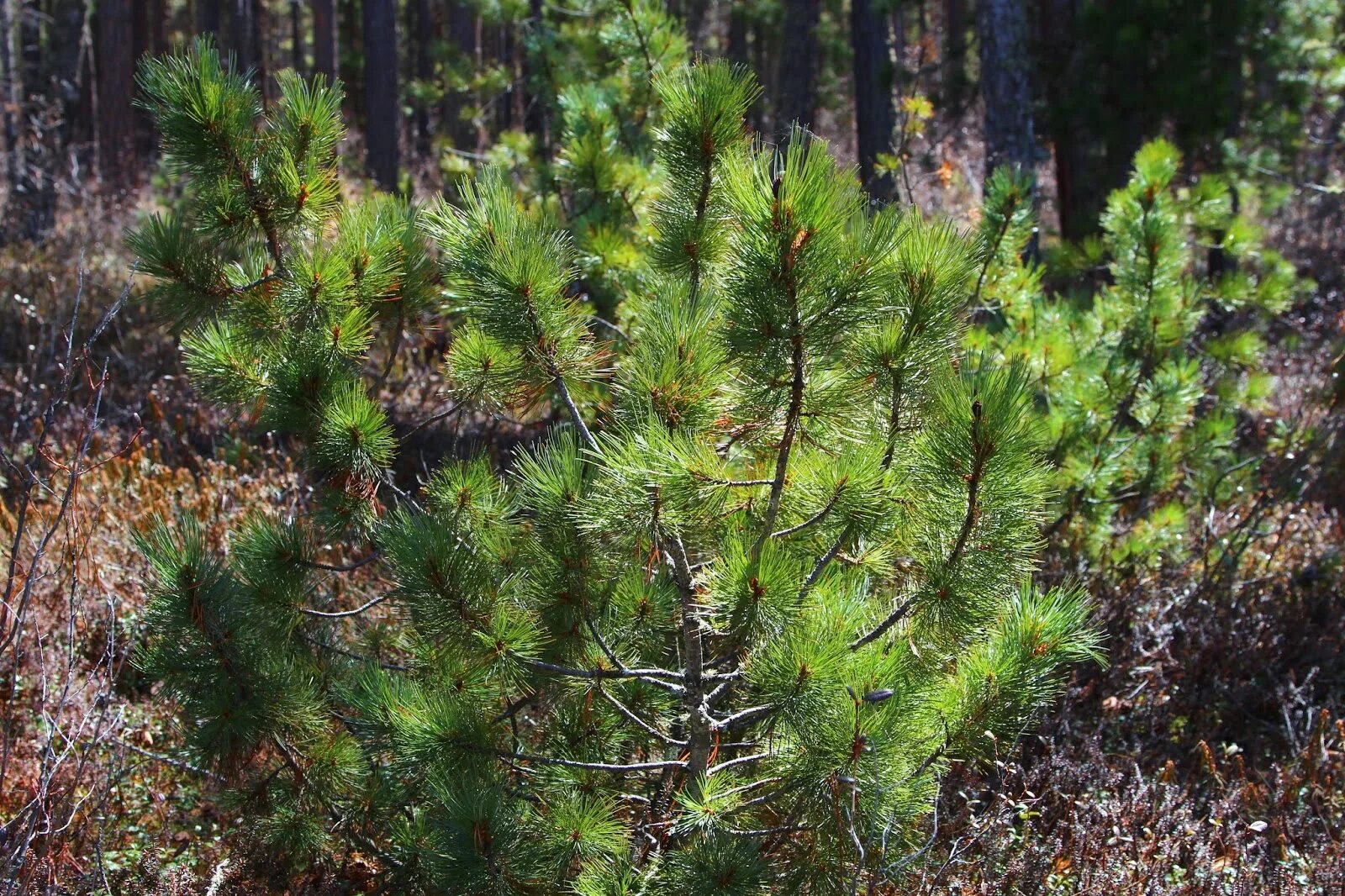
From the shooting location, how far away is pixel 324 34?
14906mm

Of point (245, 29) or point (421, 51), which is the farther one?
point (421, 51)

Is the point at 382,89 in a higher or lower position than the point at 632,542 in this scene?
higher

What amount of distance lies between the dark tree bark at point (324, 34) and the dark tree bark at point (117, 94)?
2.85 meters

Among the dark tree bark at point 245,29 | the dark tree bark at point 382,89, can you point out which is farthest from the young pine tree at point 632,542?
the dark tree bark at point 245,29

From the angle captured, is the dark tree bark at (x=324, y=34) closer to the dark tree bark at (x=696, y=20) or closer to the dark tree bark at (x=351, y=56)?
the dark tree bark at (x=351, y=56)

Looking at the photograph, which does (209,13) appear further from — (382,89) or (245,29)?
(382,89)

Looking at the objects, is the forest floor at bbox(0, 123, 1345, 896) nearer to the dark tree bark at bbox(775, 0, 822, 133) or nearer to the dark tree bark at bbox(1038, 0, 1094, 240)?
the dark tree bark at bbox(1038, 0, 1094, 240)

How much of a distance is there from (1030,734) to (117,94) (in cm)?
1196

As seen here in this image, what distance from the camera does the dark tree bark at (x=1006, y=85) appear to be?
26.2 ft

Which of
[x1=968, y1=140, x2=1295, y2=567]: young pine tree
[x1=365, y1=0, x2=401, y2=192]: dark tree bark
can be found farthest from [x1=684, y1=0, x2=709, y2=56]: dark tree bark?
[x1=968, y1=140, x2=1295, y2=567]: young pine tree

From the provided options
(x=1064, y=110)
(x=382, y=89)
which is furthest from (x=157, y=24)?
(x=1064, y=110)

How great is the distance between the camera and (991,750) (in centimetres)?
266

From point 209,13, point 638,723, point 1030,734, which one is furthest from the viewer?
point 209,13

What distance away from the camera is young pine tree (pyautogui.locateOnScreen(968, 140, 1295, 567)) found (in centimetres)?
450
